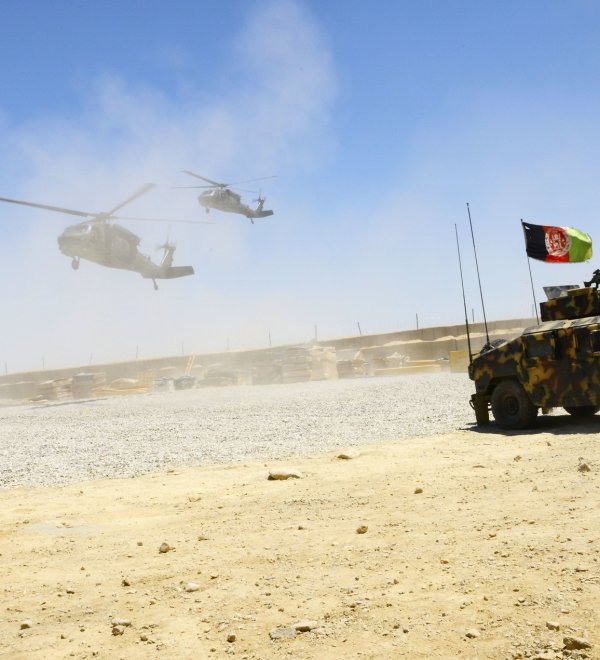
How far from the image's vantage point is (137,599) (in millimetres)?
4191

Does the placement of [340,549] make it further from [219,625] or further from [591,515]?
[591,515]

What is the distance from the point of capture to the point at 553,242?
16500 millimetres

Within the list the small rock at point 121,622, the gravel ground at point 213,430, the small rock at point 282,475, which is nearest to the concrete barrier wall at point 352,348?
the gravel ground at point 213,430

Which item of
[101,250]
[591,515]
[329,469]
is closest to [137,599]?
[591,515]

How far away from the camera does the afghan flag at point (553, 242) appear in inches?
647

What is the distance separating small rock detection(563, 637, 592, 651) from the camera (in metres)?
3.02

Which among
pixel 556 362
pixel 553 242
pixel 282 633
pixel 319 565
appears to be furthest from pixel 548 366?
pixel 282 633

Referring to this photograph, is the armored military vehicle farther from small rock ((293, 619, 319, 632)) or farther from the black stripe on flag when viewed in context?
small rock ((293, 619, 319, 632))

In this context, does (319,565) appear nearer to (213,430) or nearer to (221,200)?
(213,430)

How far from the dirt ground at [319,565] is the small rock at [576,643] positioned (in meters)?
0.01

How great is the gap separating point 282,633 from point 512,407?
8.16 metres

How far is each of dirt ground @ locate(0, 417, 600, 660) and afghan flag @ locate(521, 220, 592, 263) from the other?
952 cm

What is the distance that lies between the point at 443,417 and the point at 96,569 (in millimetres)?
9187

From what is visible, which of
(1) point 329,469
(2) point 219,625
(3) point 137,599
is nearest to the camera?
(2) point 219,625
